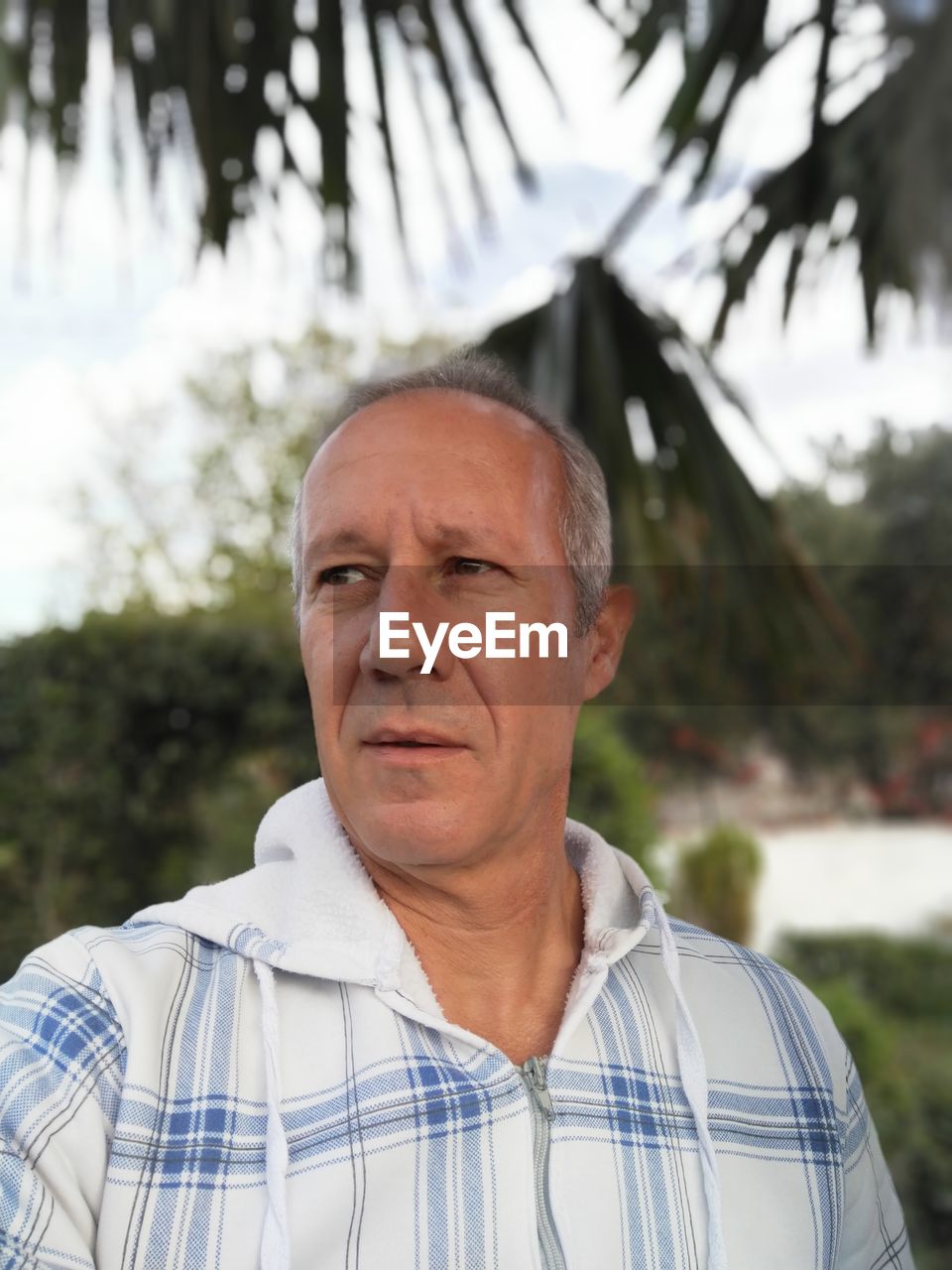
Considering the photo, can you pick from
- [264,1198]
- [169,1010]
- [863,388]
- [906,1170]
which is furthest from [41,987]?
[863,388]

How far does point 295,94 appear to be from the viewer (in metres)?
2.11

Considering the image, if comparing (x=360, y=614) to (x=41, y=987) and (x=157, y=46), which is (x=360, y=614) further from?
(x=157, y=46)

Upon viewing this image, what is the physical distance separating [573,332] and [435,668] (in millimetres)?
1678

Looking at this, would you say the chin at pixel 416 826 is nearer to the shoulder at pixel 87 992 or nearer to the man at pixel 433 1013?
the man at pixel 433 1013

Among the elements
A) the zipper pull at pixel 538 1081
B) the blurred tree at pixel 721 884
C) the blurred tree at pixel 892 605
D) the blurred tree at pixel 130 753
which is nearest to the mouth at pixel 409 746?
the zipper pull at pixel 538 1081

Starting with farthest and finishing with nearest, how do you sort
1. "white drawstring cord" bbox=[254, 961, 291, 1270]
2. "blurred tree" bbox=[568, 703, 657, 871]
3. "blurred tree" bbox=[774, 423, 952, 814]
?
"blurred tree" bbox=[774, 423, 952, 814]
"blurred tree" bbox=[568, 703, 657, 871]
"white drawstring cord" bbox=[254, 961, 291, 1270]

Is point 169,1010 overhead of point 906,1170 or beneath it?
overhead

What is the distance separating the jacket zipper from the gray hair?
1.19 ft

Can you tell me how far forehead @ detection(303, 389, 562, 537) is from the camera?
943mm

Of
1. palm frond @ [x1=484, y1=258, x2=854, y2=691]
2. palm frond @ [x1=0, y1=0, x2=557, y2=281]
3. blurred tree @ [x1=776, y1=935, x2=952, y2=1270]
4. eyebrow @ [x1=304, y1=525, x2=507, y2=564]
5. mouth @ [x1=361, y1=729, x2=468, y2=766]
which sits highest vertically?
palm frond @ [x1=0, y1=0, x2=557, y2=281]

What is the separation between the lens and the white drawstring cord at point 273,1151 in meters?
0.78

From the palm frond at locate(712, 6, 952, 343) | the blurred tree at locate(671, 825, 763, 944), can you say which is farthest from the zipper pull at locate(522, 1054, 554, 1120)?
the blurred tree at locate(671, 825, 763, 944)

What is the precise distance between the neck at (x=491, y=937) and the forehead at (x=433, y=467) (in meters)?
0.27

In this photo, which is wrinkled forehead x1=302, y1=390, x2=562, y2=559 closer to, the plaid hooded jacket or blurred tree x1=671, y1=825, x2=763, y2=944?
the plaid hooded jacket
